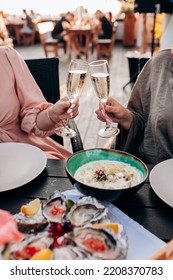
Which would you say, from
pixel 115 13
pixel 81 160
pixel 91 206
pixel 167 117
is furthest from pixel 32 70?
pixel 115 13

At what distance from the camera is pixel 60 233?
70cm

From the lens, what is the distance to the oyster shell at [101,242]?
1.96 feet

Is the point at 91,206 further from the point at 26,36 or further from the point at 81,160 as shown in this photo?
the point at 26,36

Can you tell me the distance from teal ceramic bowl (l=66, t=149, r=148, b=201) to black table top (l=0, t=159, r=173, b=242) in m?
0.05

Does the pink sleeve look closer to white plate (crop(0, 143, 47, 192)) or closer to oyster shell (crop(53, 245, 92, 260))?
white plate (crop(0, 143, 47, 192))

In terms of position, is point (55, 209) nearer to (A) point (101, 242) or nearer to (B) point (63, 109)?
(A) point (101, 242)

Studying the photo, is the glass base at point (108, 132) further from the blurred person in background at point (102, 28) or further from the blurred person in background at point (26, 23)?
the blurred person in background at point (26, 23)

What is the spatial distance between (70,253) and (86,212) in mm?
152

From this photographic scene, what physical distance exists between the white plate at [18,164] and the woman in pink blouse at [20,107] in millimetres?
222

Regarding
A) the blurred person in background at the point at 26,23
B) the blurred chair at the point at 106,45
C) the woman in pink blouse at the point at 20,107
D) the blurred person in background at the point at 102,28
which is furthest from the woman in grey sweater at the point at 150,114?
the blurred person in background at the point at 26,23

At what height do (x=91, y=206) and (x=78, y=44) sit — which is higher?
(x=91, y=206)

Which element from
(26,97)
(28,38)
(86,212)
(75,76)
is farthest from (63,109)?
(28,38)

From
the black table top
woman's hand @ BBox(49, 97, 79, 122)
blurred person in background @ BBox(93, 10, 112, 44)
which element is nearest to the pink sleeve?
woman's hand @ BBox(49, 97, 79, 122)
